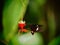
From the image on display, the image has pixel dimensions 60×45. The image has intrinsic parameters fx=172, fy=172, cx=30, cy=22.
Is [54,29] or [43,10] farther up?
[43,10]

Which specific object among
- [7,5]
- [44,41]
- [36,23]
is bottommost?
[44,41]

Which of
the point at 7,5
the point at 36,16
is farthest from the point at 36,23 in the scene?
the point at 7,5

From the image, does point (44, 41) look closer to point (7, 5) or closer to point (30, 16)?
point (30, 16)

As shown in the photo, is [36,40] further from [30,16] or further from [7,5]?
[7,5]

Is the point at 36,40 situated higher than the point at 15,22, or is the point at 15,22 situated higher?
the point at 15,22

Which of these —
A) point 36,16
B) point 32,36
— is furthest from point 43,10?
point 32,36
